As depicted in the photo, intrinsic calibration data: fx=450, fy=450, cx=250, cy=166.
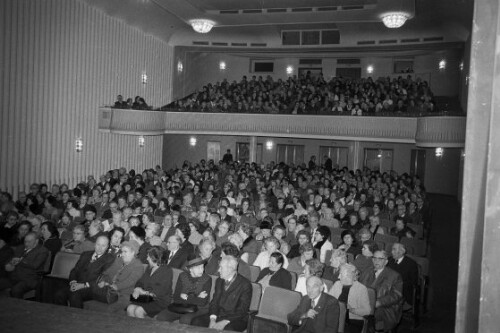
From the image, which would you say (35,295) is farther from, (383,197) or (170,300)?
(383,197)

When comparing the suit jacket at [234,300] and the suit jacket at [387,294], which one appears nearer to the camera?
the suit jacket at [234,300]

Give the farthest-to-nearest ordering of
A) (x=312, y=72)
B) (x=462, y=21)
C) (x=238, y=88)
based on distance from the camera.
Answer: (x=312, y=72), (x=238, y=88), (x=462, y=21)

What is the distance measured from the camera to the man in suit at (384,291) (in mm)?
4805

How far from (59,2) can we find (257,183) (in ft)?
25.5

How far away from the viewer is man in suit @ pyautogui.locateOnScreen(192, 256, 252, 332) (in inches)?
172

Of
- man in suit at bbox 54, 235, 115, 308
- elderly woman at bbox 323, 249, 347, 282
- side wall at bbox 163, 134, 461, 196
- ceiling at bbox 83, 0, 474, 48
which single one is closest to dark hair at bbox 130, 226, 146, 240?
man in suit at bbox 54, 235, 115, 308

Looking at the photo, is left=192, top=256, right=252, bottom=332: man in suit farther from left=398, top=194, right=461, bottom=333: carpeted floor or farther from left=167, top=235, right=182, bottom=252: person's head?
left=398, top=194, right=461, bottom=333: carpeted floor

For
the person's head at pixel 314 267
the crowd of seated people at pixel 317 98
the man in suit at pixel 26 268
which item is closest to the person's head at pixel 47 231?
the man in suit at pixel 26 268

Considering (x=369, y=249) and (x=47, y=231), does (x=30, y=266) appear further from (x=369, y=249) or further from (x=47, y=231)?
(x=369, y=249)

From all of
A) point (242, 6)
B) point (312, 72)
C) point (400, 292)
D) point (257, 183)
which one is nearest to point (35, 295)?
point (400, 292)

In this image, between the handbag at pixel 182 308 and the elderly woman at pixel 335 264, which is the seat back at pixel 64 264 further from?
the elderly woman at pixel 335 264

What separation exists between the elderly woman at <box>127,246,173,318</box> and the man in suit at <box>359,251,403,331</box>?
7.42 ft

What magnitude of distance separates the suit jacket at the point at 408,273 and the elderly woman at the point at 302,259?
1139 mm

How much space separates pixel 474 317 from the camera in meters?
1.87
